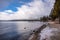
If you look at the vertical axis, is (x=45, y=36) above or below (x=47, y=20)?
below

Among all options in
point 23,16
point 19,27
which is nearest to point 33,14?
point 23,16

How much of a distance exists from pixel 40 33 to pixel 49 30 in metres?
0.17

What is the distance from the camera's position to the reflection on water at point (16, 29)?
5.45 feet

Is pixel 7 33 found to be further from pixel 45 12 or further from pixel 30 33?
pixel 45 12

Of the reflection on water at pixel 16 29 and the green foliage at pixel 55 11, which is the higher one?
the green foliage at pixel 55 11

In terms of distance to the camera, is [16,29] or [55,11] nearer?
[16,29]

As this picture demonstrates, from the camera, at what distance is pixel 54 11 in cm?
180

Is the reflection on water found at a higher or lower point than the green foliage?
lower

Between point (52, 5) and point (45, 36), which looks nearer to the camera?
point (45, 36)

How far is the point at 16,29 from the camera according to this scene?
1.69m

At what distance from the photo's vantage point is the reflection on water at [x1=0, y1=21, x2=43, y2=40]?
166 centimetres

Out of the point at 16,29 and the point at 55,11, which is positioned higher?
the point at 55,11

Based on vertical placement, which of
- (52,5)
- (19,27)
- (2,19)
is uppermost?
(52,5)

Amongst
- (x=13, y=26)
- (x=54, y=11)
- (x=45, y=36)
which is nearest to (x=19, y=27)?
(x=13, y=26)
